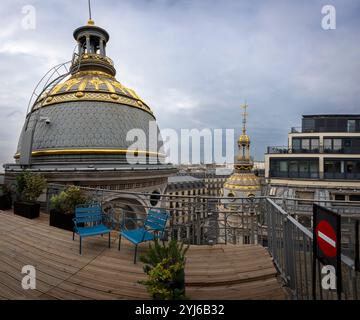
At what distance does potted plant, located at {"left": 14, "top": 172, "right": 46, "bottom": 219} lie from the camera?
8352mm

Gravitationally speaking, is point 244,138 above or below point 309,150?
above

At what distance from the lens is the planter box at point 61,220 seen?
271 inches

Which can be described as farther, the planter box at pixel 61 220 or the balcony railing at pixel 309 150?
the balcony railing at pixel 309 150

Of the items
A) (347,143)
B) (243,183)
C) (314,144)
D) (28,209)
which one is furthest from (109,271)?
(347,143)

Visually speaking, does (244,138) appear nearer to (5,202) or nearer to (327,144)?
(327,144)

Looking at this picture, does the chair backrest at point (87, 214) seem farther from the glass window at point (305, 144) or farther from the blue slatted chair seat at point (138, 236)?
the glass window at point (305, 144)

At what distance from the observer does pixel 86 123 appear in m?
17.3

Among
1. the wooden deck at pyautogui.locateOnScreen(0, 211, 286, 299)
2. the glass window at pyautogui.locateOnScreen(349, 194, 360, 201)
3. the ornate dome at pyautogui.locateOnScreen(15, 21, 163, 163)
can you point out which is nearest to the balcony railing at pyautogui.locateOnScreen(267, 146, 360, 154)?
the glass window at pyautogui.locateOnScreen(349, 194, 360, 201)

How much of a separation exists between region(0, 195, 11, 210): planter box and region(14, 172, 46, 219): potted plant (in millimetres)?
1292

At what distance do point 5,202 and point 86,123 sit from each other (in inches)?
362

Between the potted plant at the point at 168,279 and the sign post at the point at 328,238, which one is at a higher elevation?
the sign post at the point at 328,238

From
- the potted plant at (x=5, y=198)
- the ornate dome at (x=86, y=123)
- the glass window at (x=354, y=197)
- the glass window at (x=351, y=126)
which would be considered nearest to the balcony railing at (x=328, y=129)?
the glass window at (x=351, y=126)

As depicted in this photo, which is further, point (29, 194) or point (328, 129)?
point (328, 129)
